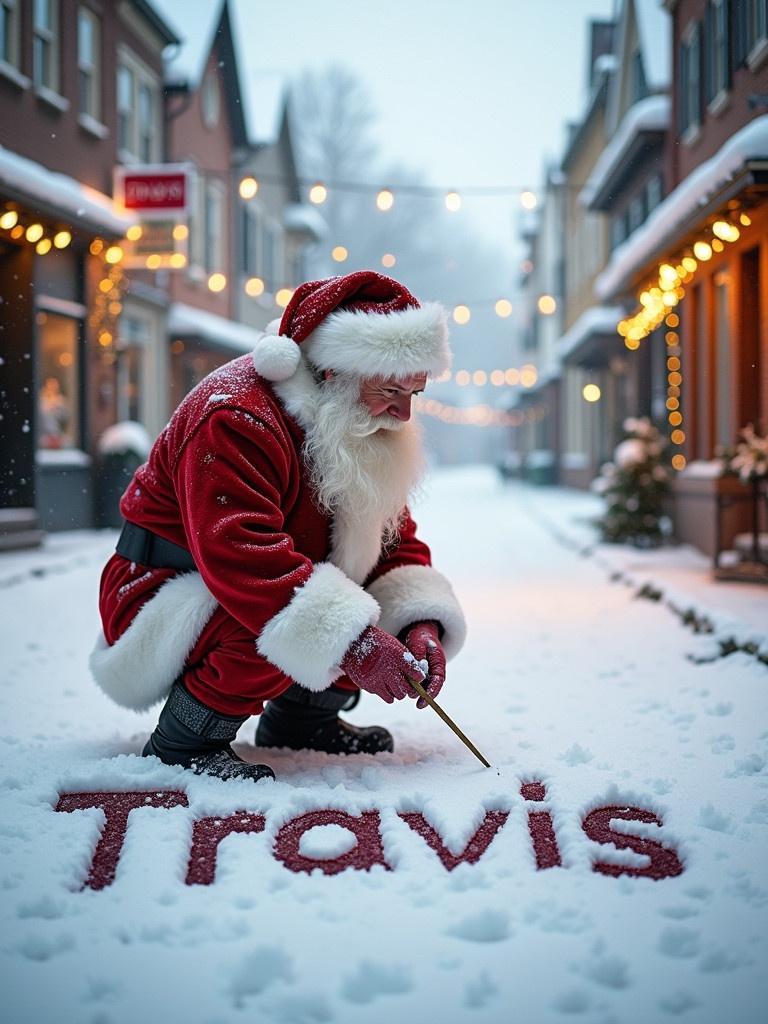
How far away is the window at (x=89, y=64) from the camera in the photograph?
41.0 ft

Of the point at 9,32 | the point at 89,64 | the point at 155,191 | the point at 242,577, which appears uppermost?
the point at 89,64

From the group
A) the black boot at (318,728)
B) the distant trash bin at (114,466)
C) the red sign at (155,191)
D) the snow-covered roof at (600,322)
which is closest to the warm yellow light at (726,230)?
the black boot at (318,728)

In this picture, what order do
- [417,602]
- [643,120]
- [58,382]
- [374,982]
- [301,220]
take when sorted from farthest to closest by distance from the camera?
[301,220] < [643,120] < [58,382] < [417,602] < [374,982]

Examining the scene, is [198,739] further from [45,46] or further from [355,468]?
[45,46]

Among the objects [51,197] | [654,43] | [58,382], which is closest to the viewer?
[51,197]

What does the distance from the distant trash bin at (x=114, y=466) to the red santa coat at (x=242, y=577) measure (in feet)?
32.3

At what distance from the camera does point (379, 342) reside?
2924 mm

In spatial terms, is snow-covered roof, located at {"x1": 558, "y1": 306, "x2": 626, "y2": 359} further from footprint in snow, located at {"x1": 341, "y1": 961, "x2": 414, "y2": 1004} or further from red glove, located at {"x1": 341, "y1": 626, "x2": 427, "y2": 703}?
footprint in snow, located at {"x1": 341, "y1": 961, "x2": 414, "y2": 1004}

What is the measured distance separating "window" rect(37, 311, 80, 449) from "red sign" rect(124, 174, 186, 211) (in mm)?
1741

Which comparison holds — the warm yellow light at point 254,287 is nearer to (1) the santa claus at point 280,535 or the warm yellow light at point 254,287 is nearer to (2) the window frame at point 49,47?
(2) the window frame at point 49,47

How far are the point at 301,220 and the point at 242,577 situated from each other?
904 inches

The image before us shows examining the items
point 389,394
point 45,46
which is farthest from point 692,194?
point 45,46

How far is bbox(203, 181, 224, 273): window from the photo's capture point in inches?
721

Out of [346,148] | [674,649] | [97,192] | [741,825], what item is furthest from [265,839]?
[346,148]
